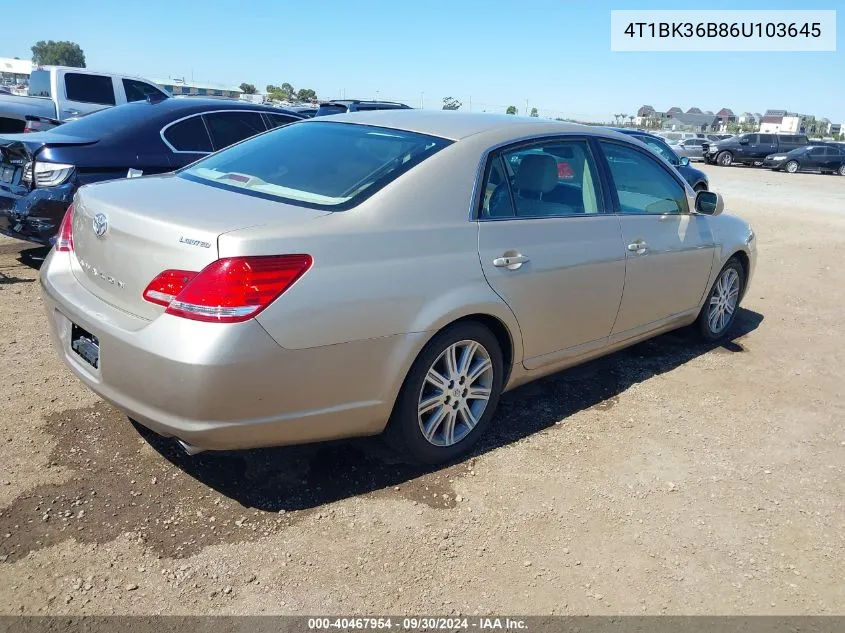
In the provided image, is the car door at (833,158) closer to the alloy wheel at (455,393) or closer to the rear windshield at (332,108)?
the rear windshield at (332,108)

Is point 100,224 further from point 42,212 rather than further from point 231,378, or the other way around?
point 42,212

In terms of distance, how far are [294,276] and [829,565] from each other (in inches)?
95.7

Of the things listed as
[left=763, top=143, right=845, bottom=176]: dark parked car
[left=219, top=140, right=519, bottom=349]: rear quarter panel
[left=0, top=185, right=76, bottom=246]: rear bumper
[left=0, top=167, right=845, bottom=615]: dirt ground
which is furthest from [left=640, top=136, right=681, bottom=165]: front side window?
[left=763, top=143, right=845, bottom=176]: dark parked car

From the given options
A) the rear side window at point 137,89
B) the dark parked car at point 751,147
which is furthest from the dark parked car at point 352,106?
the dark parked car at point 751,147

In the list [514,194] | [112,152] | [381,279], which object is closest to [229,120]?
[112,152]

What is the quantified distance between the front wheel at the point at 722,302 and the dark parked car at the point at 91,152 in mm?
4397

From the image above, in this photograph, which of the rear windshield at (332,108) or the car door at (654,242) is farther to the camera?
the rear windshield at (332,108)

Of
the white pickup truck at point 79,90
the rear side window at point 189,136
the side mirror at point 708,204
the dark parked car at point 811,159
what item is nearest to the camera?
the side mirror at point 708,204

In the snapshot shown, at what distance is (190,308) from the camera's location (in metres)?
2.54

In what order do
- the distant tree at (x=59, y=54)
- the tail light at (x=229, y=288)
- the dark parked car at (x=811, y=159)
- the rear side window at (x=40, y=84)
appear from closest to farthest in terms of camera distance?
1. the tail light at (x=229, y=288)
2. the rear side window at (x=40, y=84)
3. the dark parked car at (x=811, y=159)
4. the distant tree at (x=59, y=54)

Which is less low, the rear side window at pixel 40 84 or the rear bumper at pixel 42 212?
the rear side window at pixel 40 84

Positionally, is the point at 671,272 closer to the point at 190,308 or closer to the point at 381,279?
the point at 381,279

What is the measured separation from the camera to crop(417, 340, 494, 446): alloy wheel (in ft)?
10.6

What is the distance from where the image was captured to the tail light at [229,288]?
252 centimetres
